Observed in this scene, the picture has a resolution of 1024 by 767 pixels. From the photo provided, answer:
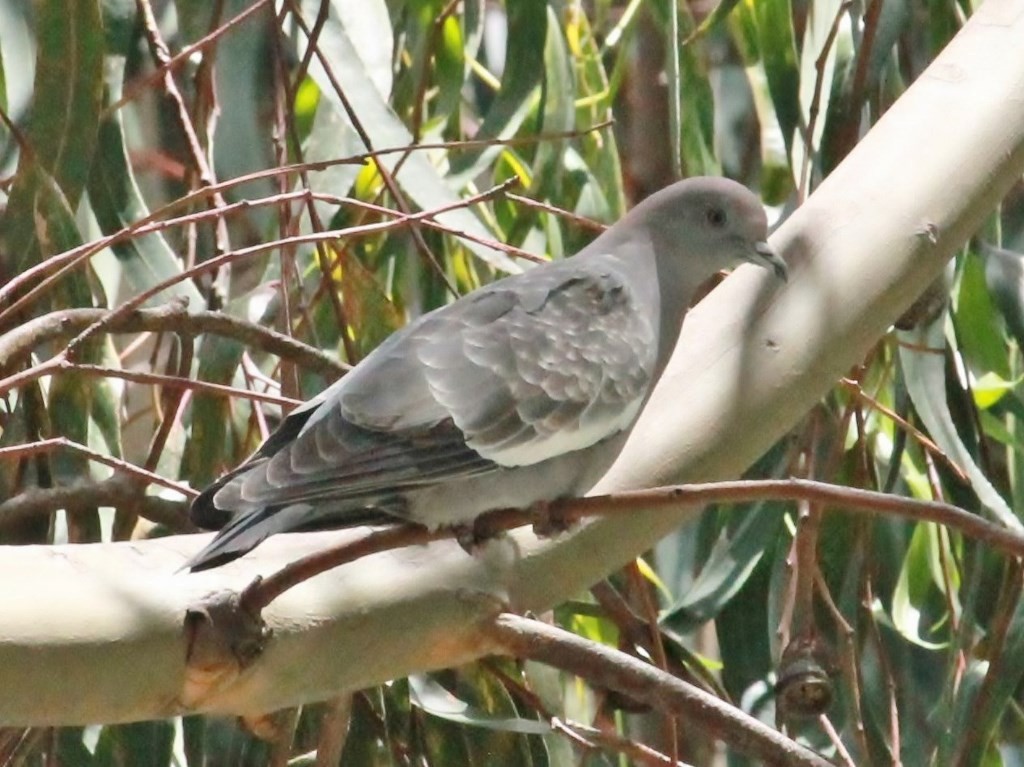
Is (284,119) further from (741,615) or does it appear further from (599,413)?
(741,615)

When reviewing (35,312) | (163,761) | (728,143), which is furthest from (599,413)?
(728,143)

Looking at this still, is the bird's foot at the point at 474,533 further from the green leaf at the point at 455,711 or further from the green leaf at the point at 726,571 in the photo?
the green leaf at the point at 726,571

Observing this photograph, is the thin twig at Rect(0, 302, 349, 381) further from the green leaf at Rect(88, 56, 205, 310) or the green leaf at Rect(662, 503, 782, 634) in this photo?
the green leaf at Rect(662, 503, 782, 634)

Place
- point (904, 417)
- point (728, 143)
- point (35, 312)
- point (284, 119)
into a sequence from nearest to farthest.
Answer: point (284, 119), point (35, 312), point (904, 417), point (728, 143)

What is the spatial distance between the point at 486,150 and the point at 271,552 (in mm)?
814

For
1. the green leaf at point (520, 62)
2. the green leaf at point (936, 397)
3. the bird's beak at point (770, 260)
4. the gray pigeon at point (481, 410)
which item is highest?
the green leaf at point (520, 62)

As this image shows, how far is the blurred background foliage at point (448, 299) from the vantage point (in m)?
1.62

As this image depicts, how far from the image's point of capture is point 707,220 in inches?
70.9

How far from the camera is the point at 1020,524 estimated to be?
6.40 feet

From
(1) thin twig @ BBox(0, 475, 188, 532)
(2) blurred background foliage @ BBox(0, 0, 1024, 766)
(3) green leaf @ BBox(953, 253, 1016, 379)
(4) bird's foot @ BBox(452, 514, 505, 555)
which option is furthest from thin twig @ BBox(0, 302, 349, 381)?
(3) green leaf @ BBox(953, 253, 1016, 379)

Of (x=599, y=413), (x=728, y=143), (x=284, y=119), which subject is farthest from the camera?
(x=728, y=143)

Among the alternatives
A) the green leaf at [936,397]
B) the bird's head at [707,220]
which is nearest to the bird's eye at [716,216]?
the bird's head at [707,220]

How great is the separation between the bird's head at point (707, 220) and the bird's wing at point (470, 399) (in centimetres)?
12

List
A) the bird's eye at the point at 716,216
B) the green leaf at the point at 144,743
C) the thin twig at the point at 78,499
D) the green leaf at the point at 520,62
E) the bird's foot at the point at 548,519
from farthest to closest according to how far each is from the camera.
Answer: the green leaf at the point at 520,62 < the bird's eye at the point at 716,216 < the green leaf at the point at 144,743 < the thin twig at the point at 78,499 < the bird's foot at the point at 548,519
